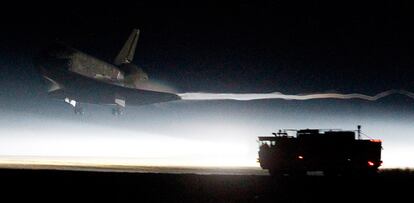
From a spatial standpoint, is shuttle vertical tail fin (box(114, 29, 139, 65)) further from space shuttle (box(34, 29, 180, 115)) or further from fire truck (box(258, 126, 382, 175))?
fire truck (box(258, 126, 382, 175))

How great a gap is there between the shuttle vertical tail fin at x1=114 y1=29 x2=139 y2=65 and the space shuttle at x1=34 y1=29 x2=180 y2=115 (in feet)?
53.0

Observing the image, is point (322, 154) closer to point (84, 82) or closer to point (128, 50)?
point (84, 82)

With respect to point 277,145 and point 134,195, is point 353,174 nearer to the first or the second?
point 277,145

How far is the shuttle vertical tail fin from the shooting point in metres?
114

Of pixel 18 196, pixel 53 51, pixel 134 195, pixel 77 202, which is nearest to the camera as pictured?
pixel 77 202

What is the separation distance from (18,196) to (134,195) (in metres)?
4.60

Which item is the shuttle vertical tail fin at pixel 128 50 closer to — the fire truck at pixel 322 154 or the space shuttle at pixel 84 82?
the space shuttle at pixel 84 82

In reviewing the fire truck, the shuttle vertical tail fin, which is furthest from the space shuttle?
the fire truck

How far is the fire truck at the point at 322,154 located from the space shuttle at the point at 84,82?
36.2 m

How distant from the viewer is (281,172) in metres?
47.5

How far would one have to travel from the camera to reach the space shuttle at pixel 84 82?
77.4m

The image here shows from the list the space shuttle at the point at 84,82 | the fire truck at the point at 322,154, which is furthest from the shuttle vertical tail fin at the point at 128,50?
the fire truck at the point at 322,154

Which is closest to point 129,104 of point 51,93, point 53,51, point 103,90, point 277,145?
point 103,90

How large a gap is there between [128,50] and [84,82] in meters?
37.3
